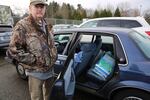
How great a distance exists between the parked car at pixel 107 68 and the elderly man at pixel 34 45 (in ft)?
0.92

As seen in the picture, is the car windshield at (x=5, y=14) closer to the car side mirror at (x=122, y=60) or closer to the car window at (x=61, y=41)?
the car window at (x=61, y=41)

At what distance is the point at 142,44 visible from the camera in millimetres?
3711

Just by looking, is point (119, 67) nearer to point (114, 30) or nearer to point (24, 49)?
point (114, 30)

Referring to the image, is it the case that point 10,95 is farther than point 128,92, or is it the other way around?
point 10,95

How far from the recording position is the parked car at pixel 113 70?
122 inches

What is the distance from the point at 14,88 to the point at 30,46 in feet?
9.13

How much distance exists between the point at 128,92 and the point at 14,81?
10.6ft

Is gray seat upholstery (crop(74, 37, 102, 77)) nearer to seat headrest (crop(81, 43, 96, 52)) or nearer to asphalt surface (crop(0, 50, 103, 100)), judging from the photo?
seat headrest (crop(81, 43, 96, 52))

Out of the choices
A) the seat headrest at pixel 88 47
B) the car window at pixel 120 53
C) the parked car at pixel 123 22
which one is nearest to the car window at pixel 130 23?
the parked car at pixel 123 22

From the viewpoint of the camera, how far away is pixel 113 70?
143 inches

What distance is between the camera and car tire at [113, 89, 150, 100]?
3201mm

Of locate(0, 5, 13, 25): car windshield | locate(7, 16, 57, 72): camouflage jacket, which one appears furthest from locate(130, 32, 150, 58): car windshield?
locate(0, 5, 13, 25): car windshield

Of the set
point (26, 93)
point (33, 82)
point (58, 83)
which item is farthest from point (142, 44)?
point (26, 93)

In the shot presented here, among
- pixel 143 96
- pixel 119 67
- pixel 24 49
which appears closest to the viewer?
pixel 24 49
